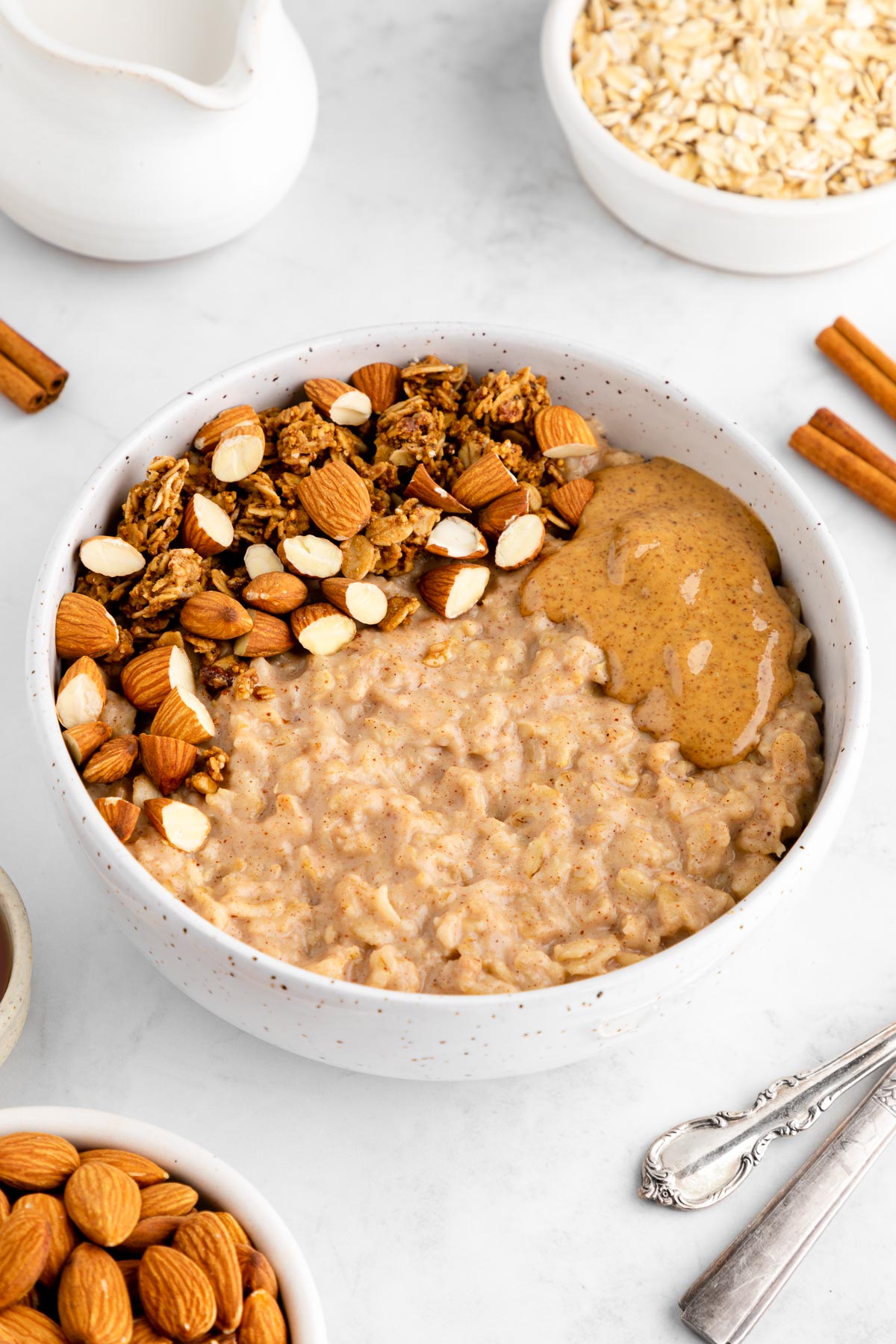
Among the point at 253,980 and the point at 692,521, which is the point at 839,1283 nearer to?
the point at 253,980

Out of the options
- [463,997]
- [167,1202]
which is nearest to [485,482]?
[463,997]

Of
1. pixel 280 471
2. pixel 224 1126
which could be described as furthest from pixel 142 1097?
pixel 280 471

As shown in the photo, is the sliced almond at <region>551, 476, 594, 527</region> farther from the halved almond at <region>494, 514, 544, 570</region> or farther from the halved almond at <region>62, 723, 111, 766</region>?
the halved almond at <region>62, 723, 111, 766</region>

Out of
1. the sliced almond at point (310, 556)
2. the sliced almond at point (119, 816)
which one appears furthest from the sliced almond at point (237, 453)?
the sliced almond at point (119, 816)

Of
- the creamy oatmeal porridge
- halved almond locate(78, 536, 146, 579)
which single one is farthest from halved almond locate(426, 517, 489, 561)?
halved almond locate(78, 536, 146, 579)

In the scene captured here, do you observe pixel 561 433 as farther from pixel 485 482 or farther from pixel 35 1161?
pixel 35 1161

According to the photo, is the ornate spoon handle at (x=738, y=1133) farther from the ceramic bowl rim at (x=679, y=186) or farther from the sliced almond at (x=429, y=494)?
the ceramic bowl rim at (x=679, y=186)
